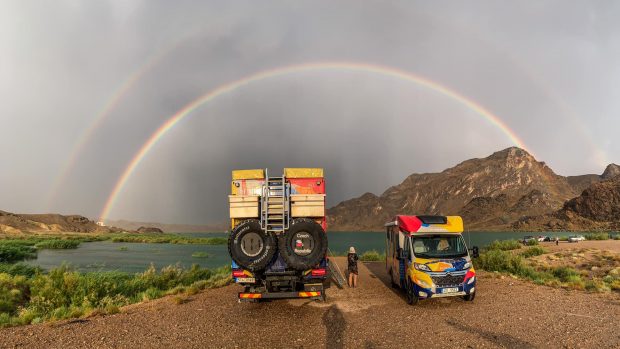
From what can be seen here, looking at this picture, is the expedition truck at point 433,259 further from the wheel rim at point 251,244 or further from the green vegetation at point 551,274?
the green vegetation at point 551,274

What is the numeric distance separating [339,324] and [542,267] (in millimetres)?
17845

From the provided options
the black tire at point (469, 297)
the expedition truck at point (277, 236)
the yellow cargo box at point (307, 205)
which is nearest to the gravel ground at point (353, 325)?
the black tire at point (469, 297)

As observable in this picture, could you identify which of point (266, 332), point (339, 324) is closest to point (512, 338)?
point (339, 324)

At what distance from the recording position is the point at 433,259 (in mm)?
11750

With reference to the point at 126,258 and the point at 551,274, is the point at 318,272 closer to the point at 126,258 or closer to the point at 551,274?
the point at 551,274

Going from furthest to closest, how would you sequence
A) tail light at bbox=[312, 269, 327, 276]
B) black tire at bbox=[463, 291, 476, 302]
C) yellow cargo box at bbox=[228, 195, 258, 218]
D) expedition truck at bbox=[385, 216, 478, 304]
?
black tire at bbox=[463, 291, 476, 302]
expedition truck at bbox=[385, 216, 478, 304]
tail light at bbox=[312, 269, 327, 276]
yellow cargo box at bbox=[228, 195, 258, 218]

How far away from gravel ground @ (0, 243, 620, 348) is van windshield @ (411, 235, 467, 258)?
5.41ft

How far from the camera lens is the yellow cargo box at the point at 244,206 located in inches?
439

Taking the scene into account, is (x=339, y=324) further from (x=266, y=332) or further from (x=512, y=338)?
(x=512, y=338)

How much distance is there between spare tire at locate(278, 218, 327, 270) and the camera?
10859 mm

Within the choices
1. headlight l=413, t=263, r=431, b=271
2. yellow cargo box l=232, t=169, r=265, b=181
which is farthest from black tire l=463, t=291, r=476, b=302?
yellow cargo box l=232, t=169, r=265, b=181

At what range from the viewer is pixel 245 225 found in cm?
1093

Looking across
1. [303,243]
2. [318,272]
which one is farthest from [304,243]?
[318,272]

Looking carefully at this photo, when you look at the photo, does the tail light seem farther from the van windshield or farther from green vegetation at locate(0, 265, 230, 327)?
green vegetation at locate(0, 265, 230, 327)
